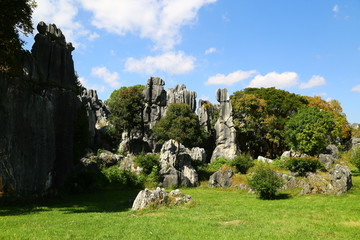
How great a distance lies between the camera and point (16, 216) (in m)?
16.0

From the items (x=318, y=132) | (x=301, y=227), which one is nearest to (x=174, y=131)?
(x=318, y=132)

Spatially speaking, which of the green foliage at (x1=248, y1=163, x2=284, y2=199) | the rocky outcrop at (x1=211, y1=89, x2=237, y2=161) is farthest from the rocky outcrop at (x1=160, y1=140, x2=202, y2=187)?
the rocky outcrop at (x1=211, y1=89, x2=237, y2=161)

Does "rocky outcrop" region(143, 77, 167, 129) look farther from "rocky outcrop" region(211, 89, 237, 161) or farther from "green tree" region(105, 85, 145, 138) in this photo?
"rocky outcrop" region(211, 89, 237, 161)

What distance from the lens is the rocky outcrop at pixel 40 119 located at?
2016 cm

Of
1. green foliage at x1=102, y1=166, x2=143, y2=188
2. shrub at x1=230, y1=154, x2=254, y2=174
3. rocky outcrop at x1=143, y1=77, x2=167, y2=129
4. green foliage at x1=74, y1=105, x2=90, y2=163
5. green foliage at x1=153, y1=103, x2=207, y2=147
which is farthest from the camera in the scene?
rocky outcrop at x1=143, y1=77, x2=167, y2=129

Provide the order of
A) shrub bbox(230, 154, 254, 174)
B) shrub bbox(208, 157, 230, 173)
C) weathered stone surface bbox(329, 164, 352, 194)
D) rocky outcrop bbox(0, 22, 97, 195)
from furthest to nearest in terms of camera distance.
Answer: shrub bbox(208, 157, 230, 173), shrub bbox(230, 154, 254, 174), weathered stone surface bbox(329, 164, 352, 194), rocky outcrop bbox(0, 22, 97, 195)

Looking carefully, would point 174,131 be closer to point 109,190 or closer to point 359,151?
point 109,190

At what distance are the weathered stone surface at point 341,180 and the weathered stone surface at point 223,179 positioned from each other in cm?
A: 1016

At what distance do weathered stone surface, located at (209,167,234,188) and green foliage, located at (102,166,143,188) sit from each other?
778cm

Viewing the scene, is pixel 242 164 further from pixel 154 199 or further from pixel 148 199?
pixel 148 199

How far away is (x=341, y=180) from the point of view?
2219 centimetres

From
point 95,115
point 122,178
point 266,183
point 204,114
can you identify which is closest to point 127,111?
point 122,178

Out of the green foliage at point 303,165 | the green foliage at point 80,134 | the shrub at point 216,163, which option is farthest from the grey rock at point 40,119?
the green foliage at point 303,165

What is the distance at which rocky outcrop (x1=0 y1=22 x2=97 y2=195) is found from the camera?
794 inches
